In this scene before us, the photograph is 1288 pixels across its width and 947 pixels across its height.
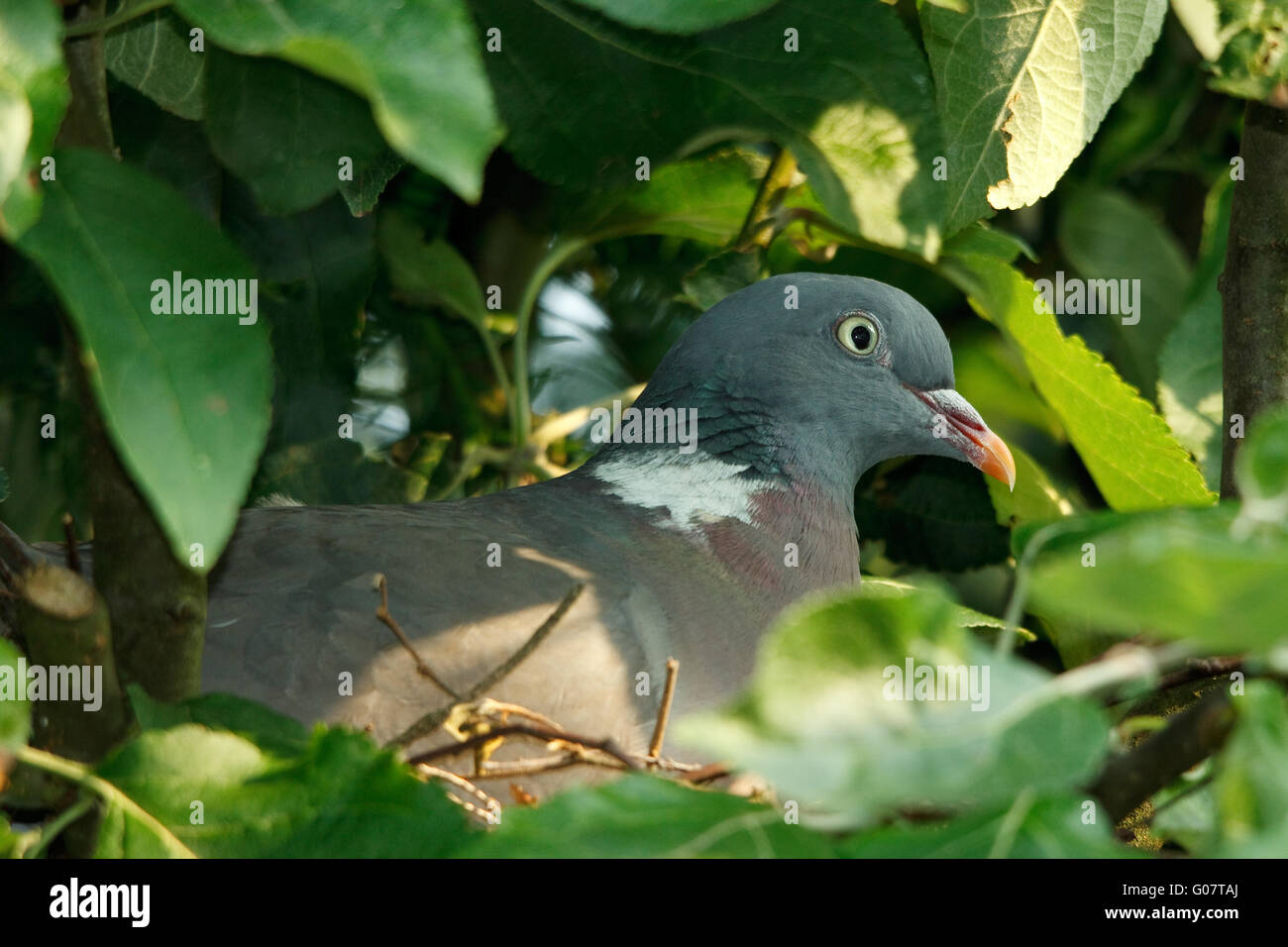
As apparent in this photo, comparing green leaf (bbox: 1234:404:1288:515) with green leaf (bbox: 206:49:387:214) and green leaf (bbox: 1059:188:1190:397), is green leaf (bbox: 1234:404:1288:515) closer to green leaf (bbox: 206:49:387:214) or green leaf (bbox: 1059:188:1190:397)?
green leaf (bbox: 206:49:387:214)

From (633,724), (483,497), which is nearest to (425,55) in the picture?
(633,724)

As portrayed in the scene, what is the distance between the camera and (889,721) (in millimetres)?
961

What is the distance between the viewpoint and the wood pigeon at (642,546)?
6.49 ft

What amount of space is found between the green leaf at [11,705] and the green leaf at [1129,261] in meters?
2.76

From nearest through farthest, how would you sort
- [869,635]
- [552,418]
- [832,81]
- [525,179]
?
[869,635]
[832,81]
[552,418]
[525,179]

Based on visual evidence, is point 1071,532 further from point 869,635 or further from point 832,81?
point 832,81

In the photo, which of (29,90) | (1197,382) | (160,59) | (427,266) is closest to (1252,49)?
(1197,382)

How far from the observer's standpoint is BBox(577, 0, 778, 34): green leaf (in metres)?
1.39

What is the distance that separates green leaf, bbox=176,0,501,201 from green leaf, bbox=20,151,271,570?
0.20 m

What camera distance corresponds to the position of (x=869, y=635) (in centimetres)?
101

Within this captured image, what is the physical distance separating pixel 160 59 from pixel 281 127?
1.43ft

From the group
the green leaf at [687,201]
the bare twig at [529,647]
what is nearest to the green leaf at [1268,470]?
the bare twig at [529,647]

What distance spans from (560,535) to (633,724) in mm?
410

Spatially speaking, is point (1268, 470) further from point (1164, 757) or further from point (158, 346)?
point (158, 346)
